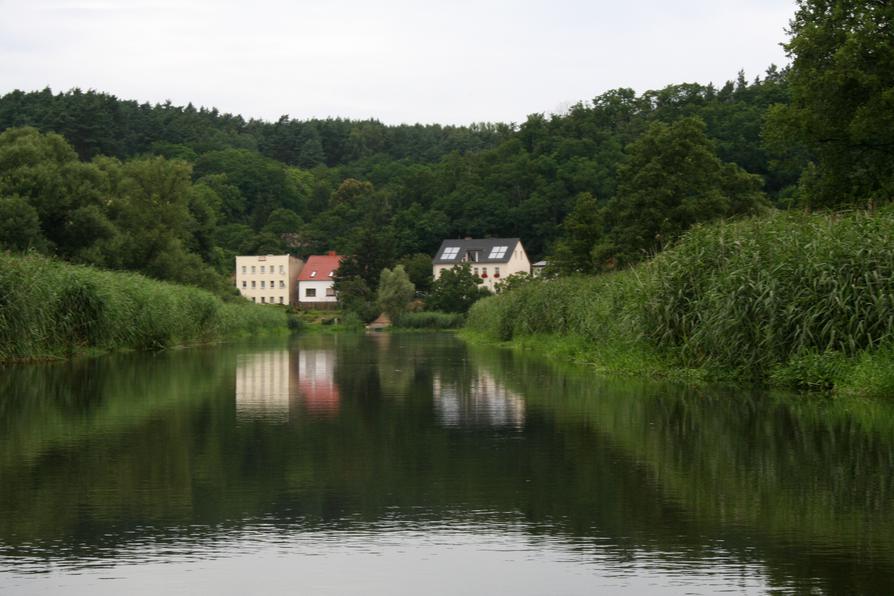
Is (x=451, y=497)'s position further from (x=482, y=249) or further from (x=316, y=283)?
(x=316, y=283)

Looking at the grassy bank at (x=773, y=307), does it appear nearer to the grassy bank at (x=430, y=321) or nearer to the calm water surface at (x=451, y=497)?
the calm water surface at (x=451, y=497)

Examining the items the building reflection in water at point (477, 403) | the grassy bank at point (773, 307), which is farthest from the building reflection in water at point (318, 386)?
the grassy bank at point (773, 307)

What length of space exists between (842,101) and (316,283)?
364 ft

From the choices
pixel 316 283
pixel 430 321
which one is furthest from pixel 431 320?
pixel 316 283

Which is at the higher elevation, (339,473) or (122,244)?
(122,244)

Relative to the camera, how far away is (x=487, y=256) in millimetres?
136000

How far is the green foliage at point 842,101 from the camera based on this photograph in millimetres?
34094

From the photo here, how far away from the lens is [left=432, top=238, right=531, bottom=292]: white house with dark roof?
13388 cm

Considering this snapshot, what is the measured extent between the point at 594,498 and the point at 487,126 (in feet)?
632

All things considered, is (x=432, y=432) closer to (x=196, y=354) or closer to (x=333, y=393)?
(x=333, y=393)

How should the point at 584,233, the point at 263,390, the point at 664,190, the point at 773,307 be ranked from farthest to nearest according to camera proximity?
the point at 584,233 < the point at 664,190 < the point at 263,390 < the point at 773,307

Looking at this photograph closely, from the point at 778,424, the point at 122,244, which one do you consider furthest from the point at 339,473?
the point at 122,244

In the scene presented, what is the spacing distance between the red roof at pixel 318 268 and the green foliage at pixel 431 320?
131ft

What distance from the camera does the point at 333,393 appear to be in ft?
64.6
